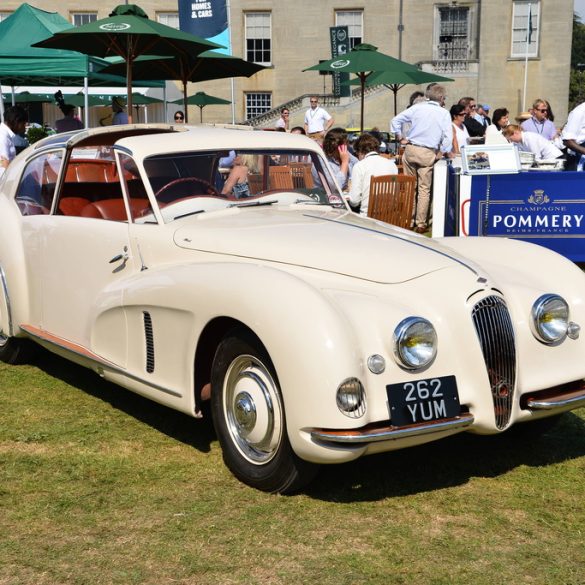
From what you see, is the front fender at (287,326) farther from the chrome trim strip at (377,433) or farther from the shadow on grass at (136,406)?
the shadow on grass at (136,406)

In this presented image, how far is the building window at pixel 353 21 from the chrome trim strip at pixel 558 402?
38.6 meters

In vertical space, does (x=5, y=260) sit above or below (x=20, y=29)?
below

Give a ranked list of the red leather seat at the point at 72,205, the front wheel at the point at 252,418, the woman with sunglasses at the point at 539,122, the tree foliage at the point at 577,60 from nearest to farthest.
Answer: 1. the front wheel at the point at 252,418
2. the red leather seat at the point at 72,205
3. the woman with sunglasses at the point at 539,122
4. the tree foliage at the point at 577,60

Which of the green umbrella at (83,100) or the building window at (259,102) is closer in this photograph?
the green umbrella at (83,100)

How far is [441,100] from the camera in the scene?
11922mm

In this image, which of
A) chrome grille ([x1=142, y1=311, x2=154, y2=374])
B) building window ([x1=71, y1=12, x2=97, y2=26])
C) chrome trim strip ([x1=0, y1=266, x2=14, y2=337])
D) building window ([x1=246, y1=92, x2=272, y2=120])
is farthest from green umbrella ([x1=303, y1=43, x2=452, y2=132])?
building window ([x1=71, y1=12, x2=97, y2=26])

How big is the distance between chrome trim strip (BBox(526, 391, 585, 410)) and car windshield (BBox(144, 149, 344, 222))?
6.10 feet

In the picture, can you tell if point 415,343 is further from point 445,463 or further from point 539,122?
point 539,122

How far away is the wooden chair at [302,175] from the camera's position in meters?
5.17

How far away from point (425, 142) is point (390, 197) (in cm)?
256

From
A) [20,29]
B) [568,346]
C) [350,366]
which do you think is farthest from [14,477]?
[20,29]

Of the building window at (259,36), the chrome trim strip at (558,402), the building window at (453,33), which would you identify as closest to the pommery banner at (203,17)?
the chrome trim strip at (558,402)

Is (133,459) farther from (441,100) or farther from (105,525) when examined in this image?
(441,100)

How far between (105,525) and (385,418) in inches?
48.4
